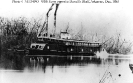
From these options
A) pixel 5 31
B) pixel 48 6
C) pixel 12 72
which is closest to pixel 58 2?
pixel 48 6

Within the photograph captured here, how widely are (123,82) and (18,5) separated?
576cm

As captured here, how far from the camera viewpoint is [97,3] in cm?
1045

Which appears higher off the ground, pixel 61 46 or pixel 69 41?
pixel 69 41

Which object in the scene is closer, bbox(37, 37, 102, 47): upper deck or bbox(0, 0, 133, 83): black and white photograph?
bbox(0, 0, 133, 83): black and white photograph

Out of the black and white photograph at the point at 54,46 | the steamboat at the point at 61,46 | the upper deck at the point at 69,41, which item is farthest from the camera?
the upper deck at the point at 69,41

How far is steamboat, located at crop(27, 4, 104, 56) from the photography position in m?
16.4

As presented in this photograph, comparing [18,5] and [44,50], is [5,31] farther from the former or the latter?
[18,5]

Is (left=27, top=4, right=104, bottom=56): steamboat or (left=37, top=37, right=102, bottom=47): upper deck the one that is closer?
(left=27, top=4, right=104, bottom=56): steamboat

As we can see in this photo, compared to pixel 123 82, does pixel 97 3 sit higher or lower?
higher

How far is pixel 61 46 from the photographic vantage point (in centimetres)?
1780

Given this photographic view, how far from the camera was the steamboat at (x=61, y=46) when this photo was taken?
647 inches

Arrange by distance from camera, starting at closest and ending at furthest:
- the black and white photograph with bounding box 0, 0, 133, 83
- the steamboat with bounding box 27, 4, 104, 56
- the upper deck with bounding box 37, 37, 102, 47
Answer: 1. the black and white photograph with bounding box 0, 0, 133, 83
2. the steamboat with bounding box 27, 4, 104, 56
3. the upper deck with bounding box 37, 37, 102, 47

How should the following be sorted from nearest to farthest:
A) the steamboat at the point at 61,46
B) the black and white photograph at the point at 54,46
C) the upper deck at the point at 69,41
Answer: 1. the black and white photograph at the point at 54,46
2. the steamboat at the point at 61,46
3. the upper deck at the point at 69,41

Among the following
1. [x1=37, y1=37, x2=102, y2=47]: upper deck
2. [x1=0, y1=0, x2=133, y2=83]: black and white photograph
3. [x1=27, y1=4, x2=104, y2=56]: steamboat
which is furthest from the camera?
[x1=37, y1=37, x2=102, y2=47]: upper deck
